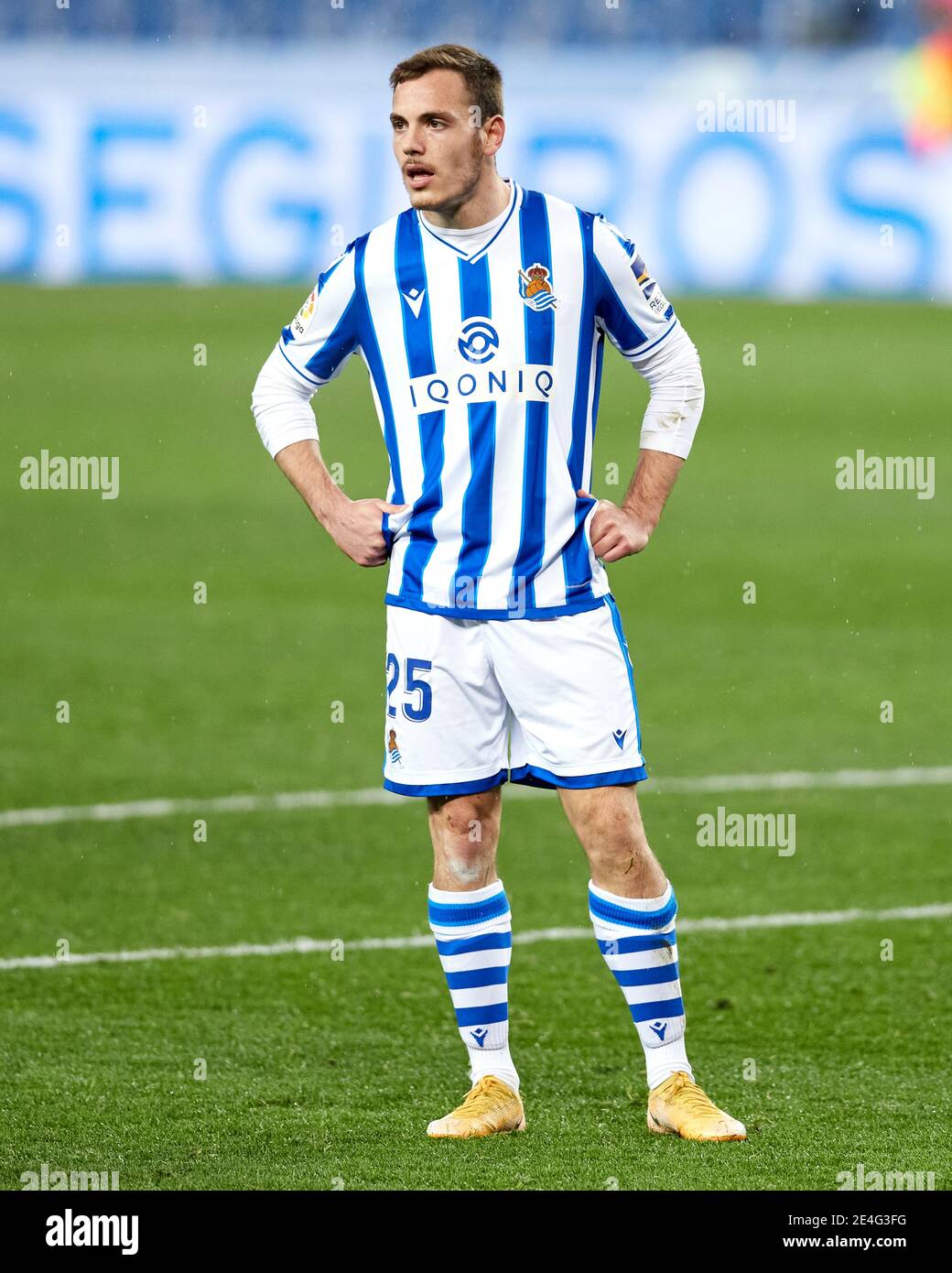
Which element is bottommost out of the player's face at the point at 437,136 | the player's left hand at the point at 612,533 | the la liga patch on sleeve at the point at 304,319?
the player's left hand at the point at 612,533

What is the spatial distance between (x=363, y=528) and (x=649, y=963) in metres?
1.09

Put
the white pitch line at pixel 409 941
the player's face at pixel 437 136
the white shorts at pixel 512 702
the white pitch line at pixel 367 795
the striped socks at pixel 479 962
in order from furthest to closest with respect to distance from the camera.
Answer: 1. the white pitch line at pixel 367 795
2. the white pitch line at pixel 409 941
3. the striped socks at pixel 479 962
4. the white shorts at pixel 512 702
5. the player's face at pixel 437 136

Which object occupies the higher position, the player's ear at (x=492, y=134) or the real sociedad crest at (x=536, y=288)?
the player's ear at (x=492, y=134)

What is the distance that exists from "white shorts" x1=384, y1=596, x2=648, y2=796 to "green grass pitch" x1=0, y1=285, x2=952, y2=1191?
769 mm

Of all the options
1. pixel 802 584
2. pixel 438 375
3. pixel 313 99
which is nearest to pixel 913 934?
pixel 438 375

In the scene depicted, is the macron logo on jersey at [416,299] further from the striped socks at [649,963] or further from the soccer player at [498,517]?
the striped socks at [649,963]

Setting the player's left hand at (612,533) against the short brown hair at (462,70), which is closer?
the short brown hair at (462,70)

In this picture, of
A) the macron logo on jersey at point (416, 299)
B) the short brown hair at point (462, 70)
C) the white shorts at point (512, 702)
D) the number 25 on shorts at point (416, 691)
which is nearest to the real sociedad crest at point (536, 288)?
the macron logo on jersey at point (416, 299)

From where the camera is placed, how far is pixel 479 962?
4.46 m

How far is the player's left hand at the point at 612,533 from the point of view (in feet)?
14.1

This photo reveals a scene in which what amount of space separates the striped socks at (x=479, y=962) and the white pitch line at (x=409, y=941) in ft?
4.84

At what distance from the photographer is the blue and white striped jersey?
424 cm

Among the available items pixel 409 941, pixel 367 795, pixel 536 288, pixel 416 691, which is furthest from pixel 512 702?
pixel 367 795
